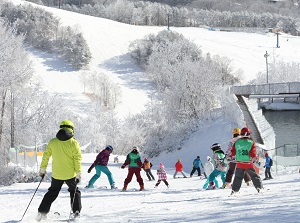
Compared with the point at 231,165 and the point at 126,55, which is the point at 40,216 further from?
the point at 126,55

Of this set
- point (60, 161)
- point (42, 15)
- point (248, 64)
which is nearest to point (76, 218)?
point (60, 161)

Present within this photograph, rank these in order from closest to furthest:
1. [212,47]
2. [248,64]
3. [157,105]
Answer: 1. [157,105]
2. [248,64]
3. [212,47]

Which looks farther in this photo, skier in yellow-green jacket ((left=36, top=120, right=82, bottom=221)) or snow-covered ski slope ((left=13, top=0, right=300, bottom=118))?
snow-covered ski slope ((left=13, top=0, right=300, bottom=118))

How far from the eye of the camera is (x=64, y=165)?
7305 mm

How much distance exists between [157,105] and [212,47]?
42.6 m

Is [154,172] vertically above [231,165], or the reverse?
[231,165]

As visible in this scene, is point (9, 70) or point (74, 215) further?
point (9, 70)

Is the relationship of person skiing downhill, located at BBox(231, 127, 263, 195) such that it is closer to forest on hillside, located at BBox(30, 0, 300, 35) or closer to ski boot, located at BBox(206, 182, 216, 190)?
ski boot, located at BBox(206, 182, 216, 190)

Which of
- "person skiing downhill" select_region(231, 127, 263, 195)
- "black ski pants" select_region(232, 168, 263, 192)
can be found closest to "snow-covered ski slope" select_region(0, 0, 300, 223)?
"black ski pants" select_region(232, 168, 263, 192)

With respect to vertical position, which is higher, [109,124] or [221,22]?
[221,22]

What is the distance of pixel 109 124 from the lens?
5481 centimetres

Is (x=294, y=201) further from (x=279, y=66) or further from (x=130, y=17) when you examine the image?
(x=130, y=17)

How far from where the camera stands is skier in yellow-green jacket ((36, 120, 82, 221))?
7.22 m

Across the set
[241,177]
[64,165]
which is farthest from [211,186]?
[64,165]
